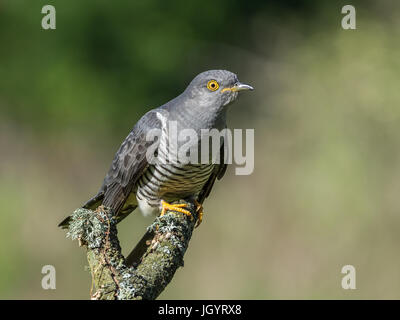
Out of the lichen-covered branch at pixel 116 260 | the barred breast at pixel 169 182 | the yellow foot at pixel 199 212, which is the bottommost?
the lichen-covered branch at pixel 116 260

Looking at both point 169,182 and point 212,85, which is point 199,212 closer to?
point 169,182

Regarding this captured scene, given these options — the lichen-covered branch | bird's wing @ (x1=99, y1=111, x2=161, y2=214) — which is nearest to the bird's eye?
bird's wing @ (x1=99, y1=111, x2=161, y2=214)

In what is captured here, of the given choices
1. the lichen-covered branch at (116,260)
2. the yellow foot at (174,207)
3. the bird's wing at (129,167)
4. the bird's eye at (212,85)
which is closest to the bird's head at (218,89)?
the bird's eye at (212,85)

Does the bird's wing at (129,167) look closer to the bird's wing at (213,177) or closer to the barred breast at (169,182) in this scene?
the barred breast at (169,182)

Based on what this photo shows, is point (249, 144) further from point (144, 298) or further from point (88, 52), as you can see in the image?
point (144, 298)

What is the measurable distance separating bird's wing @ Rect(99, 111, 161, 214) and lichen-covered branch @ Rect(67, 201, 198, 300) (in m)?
0.72

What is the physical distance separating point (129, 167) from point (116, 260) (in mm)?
1253

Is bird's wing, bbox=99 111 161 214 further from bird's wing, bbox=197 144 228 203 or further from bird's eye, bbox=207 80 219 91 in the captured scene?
bird's wing, bbox=197 144 228 203

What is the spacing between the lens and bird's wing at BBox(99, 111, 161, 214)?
11.7 feet

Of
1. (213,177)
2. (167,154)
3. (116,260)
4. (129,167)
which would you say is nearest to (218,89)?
(167,154)

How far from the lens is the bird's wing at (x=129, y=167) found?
3.57 m

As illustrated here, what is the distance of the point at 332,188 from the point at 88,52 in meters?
4.89

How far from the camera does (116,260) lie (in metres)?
2.42

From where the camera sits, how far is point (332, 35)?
7.31 metres
